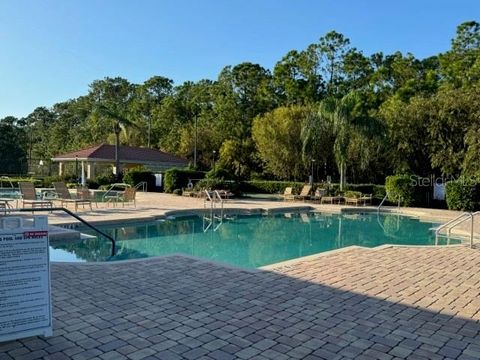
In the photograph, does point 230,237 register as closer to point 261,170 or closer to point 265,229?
point 265,229

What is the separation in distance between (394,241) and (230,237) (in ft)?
14.5

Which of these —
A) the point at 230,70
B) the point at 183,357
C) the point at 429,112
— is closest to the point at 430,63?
the point at 429,112

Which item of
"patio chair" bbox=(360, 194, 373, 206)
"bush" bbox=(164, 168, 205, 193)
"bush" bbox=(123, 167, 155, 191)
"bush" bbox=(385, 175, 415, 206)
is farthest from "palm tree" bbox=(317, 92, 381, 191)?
"bush" bbox=(123, 167, 155, 191)

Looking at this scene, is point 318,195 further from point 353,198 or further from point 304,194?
point 353,198

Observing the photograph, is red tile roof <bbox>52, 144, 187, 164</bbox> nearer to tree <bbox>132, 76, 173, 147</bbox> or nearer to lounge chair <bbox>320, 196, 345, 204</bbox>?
tree <bbox>132, 76, 173, 147</bbox>

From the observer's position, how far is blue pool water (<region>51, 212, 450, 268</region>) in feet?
31.2

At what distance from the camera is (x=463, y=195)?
1812 cm

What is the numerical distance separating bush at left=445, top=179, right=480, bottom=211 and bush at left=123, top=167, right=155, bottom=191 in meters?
17.0

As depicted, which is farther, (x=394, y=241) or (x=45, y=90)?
(x=45, y=90)

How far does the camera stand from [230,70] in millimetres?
41125

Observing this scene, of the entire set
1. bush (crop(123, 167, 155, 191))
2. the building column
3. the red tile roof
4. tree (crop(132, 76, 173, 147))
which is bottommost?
bush (crop(123, 167, 155, 191))

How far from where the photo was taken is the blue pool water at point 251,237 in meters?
9.52

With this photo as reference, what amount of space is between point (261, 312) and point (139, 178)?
2386 cm

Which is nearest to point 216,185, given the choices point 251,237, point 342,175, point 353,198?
point 342,175
